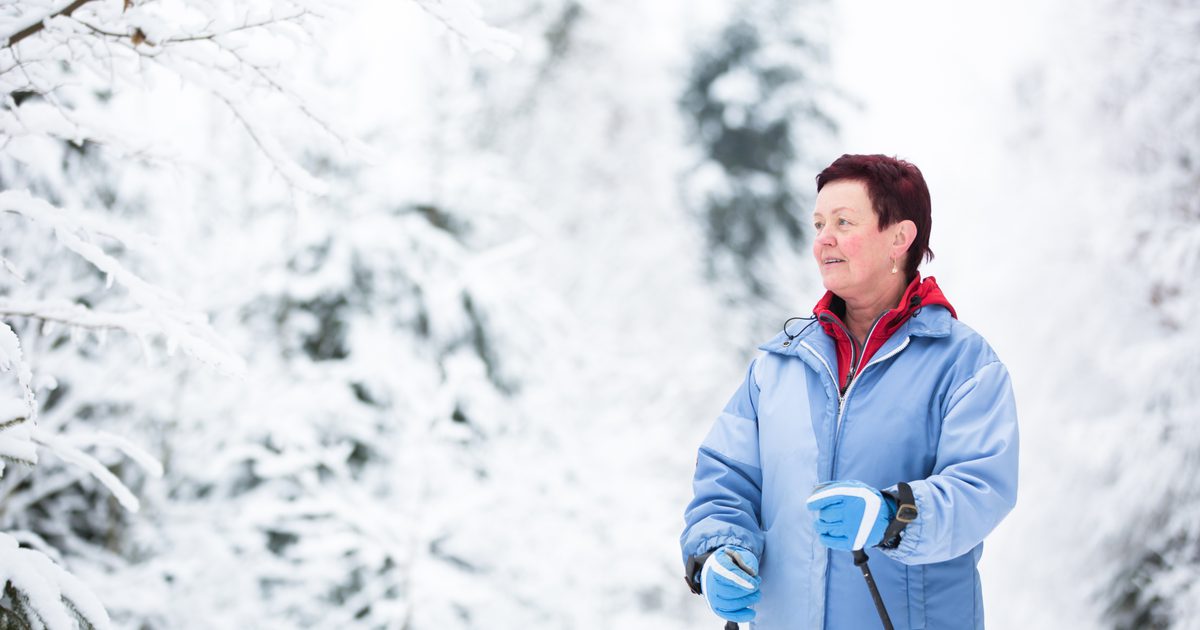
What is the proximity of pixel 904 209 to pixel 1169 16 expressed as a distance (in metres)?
5.27

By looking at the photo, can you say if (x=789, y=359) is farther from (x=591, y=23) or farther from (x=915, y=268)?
(x=591, y=23)

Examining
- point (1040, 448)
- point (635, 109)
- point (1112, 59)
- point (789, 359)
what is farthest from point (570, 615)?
point (635, 109)

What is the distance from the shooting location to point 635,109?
41.8 feet

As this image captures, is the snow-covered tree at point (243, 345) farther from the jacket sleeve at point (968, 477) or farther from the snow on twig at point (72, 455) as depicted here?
the jacket sleeve at point (968, 477)

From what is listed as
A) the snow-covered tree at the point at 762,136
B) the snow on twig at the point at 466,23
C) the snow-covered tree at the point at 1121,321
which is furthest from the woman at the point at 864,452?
the snow-covered tree at the point at 762,136

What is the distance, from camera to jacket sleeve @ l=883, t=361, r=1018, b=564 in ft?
4.23

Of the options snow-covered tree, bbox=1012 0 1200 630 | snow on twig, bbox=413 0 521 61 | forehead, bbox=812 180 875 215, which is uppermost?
snow-covered tree, bbox=1012 0 1200 630

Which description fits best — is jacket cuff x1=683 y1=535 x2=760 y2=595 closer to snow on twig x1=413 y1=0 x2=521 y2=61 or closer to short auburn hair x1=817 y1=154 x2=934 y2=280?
short auburn hair x1=817 y1=154 x2=934 y2=280

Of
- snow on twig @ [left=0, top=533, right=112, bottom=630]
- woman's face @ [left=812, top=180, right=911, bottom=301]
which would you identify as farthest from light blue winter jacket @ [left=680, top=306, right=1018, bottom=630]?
snow on twig @ [left=0, top=533, right=112, bottom=630]

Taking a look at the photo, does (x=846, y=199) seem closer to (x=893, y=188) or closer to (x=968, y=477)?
(x=893, y=188)

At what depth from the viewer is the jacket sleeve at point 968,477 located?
1288mm

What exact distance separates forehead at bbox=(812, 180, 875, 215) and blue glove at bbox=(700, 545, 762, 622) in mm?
→ 673

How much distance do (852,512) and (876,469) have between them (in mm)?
212

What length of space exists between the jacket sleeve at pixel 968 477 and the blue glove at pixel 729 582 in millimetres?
251
